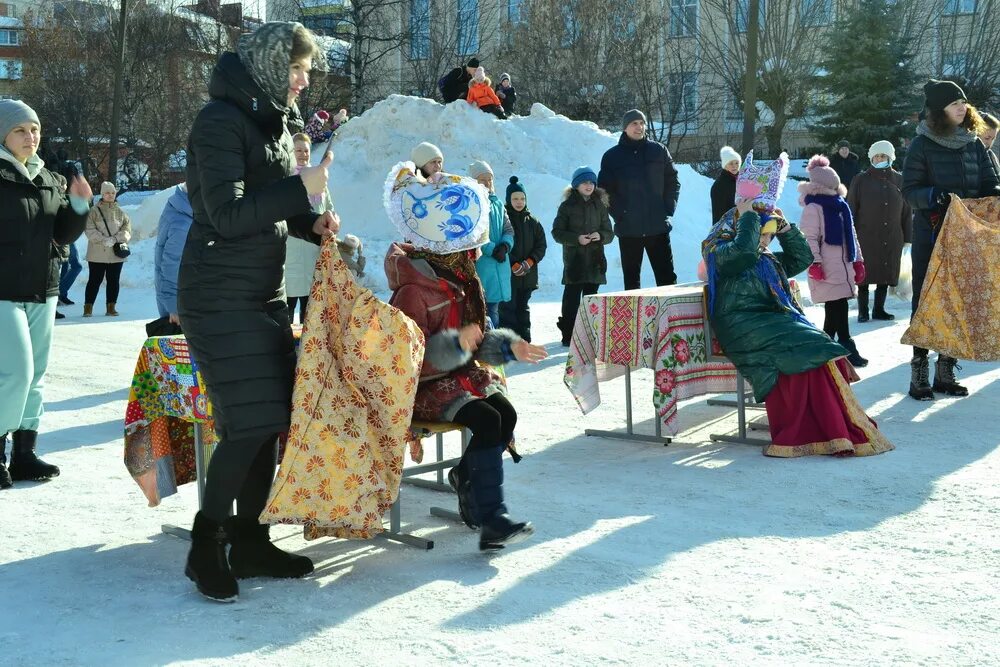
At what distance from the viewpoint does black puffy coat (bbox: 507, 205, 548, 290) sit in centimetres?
998

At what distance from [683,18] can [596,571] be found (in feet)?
109

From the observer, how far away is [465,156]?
20.4 m

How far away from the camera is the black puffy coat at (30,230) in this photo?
5371mm

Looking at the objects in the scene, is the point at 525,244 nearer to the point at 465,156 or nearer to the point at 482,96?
the point at 465,156

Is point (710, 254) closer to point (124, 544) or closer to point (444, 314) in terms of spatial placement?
point (444, 314)

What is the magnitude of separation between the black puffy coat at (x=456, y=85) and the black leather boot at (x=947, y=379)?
1504 centimetres

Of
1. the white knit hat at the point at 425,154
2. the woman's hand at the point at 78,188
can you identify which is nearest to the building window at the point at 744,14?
the white knit hat at the point at 425,154

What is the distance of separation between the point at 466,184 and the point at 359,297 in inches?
27.5

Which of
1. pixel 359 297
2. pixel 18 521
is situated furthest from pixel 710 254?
pixel 18 521

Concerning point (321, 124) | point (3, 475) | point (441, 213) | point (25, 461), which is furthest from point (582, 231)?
point (441, 213)

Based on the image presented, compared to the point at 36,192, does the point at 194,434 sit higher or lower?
lower

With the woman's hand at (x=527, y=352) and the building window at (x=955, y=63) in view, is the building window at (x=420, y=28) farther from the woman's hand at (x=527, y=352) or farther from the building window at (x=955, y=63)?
the woman's hand at (x=527, y=352)

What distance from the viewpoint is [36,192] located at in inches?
217

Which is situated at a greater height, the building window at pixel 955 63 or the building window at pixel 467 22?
the building window at pixel 467 22
